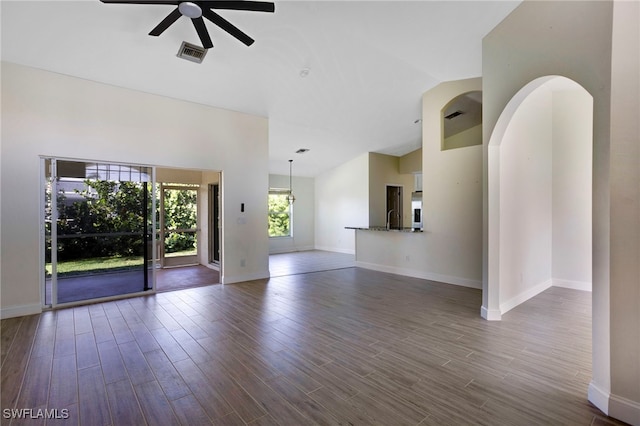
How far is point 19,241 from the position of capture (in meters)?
3.68

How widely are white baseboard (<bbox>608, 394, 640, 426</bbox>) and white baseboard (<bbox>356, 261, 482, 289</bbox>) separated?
3.19 m

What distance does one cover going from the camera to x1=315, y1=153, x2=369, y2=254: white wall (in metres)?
8.81

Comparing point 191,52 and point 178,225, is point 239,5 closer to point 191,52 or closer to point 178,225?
point 191,52

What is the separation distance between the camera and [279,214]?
9938mm

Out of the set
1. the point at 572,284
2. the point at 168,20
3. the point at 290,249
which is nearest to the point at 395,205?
the point at 290,249

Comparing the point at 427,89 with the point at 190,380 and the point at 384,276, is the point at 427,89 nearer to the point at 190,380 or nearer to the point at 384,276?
the point at 384,276

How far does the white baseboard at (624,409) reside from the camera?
1.77m

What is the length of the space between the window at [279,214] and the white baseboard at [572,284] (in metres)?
7.24

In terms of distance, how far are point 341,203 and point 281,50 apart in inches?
242

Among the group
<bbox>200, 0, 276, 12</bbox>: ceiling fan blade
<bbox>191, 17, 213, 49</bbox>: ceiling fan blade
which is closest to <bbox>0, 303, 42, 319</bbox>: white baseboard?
<bbox>191, 17, 213, 49</bbox>: ceiling fan blade

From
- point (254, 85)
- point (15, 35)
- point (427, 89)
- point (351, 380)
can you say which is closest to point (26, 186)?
point (15, 35)

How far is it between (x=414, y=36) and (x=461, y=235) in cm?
331

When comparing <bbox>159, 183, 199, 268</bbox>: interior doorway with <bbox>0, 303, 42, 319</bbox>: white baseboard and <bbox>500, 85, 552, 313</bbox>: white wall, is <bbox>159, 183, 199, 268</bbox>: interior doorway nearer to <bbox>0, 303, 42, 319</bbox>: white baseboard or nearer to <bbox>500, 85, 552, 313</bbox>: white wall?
<bbox>0, 303, 42, 319</bbox>: white baseboard

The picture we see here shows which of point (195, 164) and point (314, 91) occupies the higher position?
point (314, 91)
